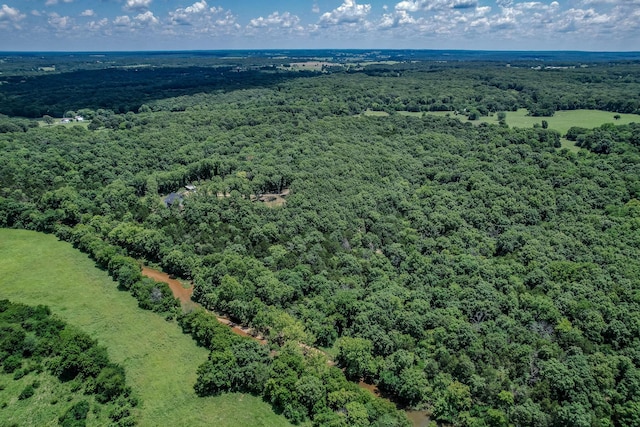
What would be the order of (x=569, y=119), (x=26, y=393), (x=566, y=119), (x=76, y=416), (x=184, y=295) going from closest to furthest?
(x=76, y=416) → (x=26, y=393) → (x=184, y=295) → (x=569, y=119) → (x=566, y=119)

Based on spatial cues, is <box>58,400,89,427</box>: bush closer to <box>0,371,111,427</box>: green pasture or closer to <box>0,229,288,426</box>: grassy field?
<box>0,371,111,427</box>: green pasture

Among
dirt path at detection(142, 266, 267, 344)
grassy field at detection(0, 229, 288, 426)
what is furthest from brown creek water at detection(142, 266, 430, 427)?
grassy field at detection(0, 229, 288, 426)

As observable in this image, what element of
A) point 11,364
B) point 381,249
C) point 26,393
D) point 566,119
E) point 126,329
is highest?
point 566,119

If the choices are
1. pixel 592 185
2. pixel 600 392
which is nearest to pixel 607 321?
pixel 600 392

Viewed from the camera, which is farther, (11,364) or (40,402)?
(11,364)

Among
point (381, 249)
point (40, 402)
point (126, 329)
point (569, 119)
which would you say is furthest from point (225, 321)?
point (569, 119)

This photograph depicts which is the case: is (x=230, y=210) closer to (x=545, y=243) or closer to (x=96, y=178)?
(x=96, y=178)

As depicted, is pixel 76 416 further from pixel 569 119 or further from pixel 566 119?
pixel 569 119

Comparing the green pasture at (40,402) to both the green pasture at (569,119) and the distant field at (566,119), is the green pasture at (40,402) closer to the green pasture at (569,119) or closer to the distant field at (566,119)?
the distant field at (566,119)
